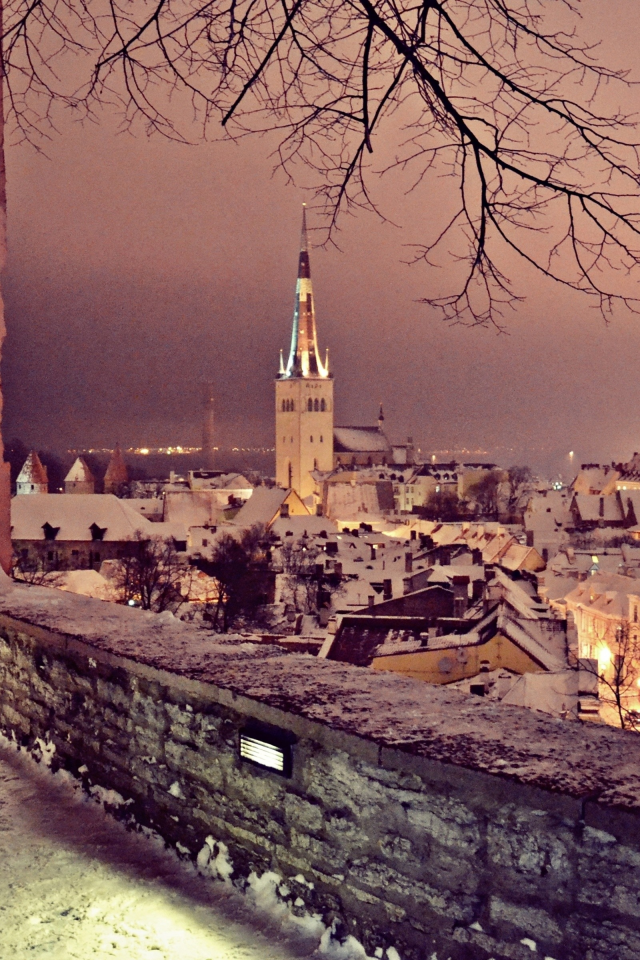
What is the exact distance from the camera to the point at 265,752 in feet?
11.5

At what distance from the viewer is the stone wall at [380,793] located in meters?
2.68

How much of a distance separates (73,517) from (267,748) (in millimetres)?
37866

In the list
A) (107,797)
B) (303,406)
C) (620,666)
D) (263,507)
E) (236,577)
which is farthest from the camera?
(303,406)

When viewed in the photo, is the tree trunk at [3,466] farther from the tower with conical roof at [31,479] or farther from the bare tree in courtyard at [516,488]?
the bare tree in courtyard at [516,488]

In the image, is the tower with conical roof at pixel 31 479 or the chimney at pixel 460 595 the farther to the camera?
the tower with conical roof at pixel 31 479

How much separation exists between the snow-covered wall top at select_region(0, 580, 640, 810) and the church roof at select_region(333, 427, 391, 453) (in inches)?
4256

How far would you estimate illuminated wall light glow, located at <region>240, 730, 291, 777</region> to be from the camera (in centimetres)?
341

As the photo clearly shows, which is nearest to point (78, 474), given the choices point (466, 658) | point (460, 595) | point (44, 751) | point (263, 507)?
point (263, 507)

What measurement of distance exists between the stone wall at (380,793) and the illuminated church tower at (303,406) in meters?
96.8

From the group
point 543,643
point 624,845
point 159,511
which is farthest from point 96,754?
point 159,511

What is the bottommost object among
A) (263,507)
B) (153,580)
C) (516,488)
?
(153,580)

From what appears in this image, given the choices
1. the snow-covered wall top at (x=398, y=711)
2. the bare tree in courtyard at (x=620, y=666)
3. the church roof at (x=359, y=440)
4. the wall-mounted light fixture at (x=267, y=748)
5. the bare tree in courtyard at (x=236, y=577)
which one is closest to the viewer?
the snow-covered wall top at (x=398, y=711)

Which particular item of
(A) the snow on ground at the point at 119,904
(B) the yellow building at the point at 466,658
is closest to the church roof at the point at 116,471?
(B) the yellow building at the point at 466,658

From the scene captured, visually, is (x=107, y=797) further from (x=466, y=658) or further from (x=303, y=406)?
(x=303, y=406)
